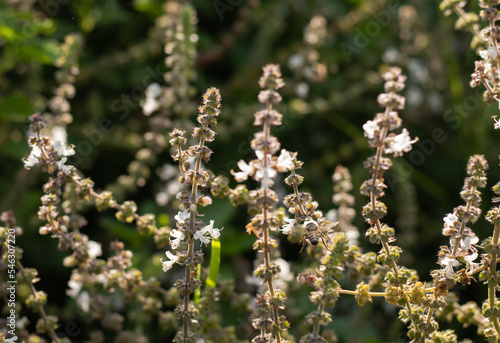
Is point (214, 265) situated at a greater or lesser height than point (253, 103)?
lesser

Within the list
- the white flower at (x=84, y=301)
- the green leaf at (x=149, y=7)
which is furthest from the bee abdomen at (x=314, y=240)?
the green leaf at (x=149, y=7)

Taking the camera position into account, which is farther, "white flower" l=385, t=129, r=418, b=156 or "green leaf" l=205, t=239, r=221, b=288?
"green leaf" l=205, t=239, r=221, b=288

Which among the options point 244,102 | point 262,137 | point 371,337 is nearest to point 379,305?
point 371,337

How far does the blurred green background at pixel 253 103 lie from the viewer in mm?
3178

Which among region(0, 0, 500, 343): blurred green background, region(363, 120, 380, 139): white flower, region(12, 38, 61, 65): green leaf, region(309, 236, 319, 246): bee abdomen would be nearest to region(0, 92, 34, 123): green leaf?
region(0, 0, 500, 343): blurred green background

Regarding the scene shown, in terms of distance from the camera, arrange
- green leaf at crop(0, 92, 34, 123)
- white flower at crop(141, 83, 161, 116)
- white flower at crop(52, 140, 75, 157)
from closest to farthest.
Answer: white flower at crop(52, 140, 75, 157) < white flower at crop(141, 83, 161, 116) < green leaf at crop(0, 92, 34, 123)

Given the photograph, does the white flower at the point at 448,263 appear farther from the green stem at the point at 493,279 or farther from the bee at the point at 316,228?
the bee at the point at 316,228

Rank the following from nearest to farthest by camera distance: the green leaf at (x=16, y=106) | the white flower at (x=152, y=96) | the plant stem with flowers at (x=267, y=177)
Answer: the plant stem with flowers at (x=267, y=177) < the white flower at (x=152, y=96) < the green leaf at (x=16, y=106)

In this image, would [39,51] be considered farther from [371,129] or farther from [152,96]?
[371,129]

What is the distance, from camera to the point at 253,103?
3996 mm

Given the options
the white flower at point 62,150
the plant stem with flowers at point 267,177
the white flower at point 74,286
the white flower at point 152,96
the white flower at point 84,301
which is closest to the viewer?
the plant stem with flowers at point 267,177

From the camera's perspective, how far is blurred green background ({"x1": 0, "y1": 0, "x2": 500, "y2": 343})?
3178mm

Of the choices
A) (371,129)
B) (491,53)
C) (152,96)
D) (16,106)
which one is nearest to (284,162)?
(371,129)

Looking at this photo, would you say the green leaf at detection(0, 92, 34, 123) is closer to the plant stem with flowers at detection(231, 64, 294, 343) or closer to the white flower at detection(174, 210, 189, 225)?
the white flower at detection(174, 210, 189, 225)
